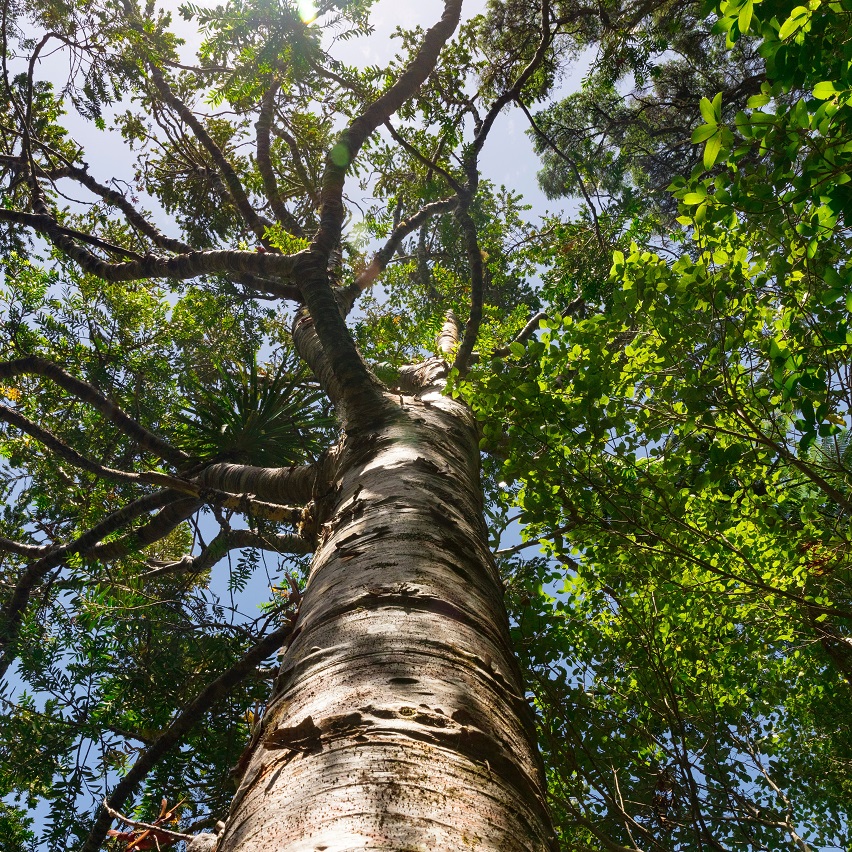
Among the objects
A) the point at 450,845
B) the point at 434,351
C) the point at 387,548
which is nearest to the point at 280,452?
the point at 434,351

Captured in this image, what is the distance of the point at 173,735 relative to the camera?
2977mm

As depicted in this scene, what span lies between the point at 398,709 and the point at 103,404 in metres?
3.90

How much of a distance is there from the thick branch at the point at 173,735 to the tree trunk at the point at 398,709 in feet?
4.09

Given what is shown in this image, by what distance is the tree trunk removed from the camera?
34.1 inches

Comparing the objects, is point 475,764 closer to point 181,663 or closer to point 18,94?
point 181,663

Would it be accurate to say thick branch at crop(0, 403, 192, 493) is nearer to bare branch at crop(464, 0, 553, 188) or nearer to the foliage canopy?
the foliage canopy

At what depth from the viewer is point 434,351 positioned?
4.75 m

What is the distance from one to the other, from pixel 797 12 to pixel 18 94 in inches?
329

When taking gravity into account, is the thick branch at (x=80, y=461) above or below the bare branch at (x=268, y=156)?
below

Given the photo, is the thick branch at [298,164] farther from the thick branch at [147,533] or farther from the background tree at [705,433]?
the background tree at [705,433]

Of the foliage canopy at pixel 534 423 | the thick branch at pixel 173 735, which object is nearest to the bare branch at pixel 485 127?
the foliage canopy at pixel 534 423

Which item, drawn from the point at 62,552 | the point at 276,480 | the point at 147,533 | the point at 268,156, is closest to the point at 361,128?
the point at 268,156

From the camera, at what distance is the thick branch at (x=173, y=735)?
276 centimetres

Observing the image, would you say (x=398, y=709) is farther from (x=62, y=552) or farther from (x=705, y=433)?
(x=62, y=552)
